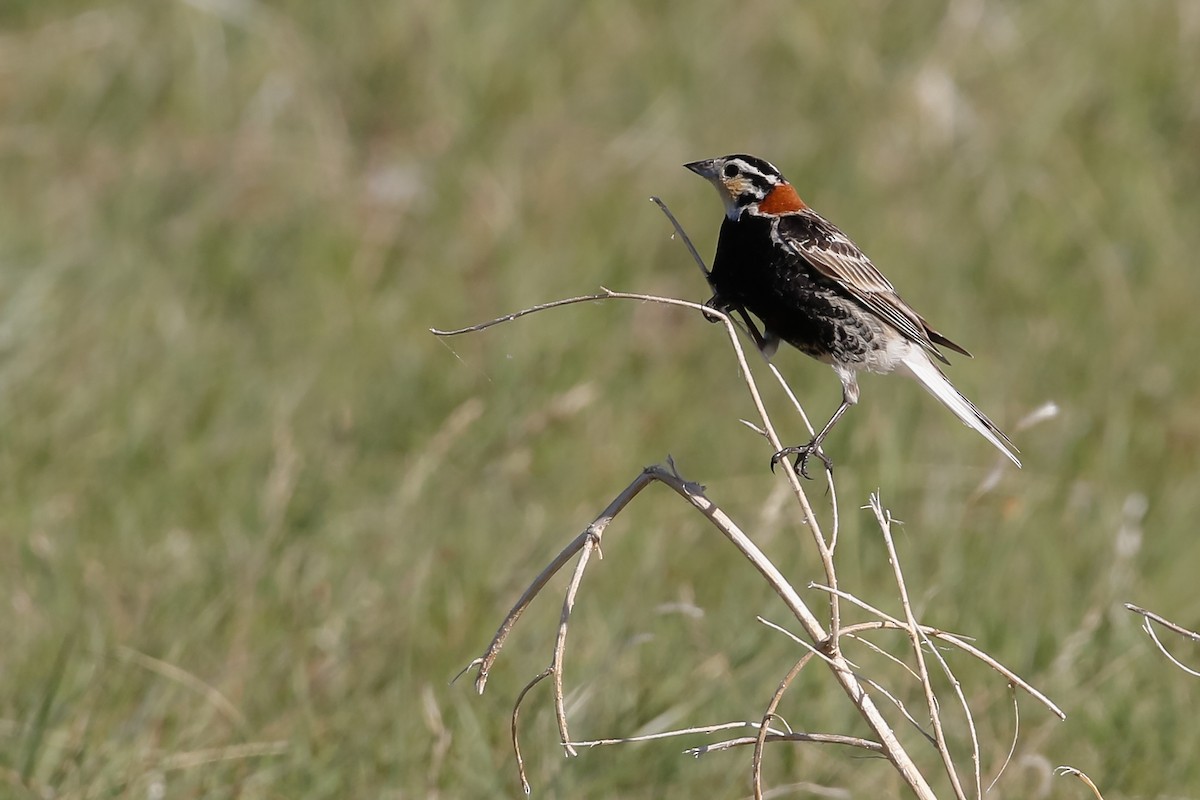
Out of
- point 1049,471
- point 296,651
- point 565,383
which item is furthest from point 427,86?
point 296,651

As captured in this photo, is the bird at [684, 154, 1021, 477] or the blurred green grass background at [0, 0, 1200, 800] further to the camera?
the blurred green grass background at [0, 0, 1200, 800]

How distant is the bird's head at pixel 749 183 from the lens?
441 cm

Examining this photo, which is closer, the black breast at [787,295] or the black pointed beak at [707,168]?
the black breast at [787,295]

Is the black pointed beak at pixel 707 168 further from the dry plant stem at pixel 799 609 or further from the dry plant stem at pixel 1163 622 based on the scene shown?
the dry plant stem at pixel 1163 622

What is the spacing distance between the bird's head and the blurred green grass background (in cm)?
76

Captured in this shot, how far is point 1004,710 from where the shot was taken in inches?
193

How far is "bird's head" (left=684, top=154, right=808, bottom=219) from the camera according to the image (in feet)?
14.5

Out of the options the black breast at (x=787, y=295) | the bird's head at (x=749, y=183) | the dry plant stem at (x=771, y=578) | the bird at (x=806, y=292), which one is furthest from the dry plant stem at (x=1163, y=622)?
the bird's head at (x=749, y=183)

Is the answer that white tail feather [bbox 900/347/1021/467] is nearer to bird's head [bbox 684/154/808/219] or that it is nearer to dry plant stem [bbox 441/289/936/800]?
bird's head [bbox 684/154/808/219]

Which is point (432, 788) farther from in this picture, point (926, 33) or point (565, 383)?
point (926, 33)

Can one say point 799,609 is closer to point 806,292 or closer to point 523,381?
point 806,292

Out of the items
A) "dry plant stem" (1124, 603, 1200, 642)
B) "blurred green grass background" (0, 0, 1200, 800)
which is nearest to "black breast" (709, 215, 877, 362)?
"blurred green grass background" (0, 0, 1200, 800)

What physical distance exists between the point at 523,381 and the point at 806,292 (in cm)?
266

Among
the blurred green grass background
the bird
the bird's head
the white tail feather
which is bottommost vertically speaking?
the blurred green grass background
